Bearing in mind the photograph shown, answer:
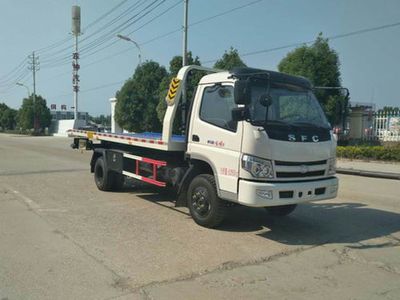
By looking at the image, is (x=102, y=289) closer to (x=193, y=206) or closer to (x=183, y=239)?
(x=183, y=239)

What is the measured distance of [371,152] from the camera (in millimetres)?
21516

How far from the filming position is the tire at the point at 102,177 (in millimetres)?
11133

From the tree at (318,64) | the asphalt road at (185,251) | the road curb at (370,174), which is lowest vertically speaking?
the asphalt road at (185,251)

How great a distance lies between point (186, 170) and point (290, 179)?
2.08m

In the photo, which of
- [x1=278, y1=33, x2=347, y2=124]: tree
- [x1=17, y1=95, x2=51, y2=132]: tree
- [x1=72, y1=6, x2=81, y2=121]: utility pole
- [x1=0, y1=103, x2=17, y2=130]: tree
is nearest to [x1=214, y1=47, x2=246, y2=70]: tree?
[x1=278, y1=33, x2=347, y2=124]: tree

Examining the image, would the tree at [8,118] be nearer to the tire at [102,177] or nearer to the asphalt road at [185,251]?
the tire at [102,177]

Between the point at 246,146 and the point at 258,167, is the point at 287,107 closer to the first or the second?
the point at 246,146

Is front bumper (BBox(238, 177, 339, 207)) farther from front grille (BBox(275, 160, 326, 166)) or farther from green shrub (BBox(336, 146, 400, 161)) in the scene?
green shrub (BBox(336, 146, 400, 161))

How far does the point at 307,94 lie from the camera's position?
309 inches

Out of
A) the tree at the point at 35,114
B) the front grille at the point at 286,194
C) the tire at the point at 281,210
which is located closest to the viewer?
the front grille at the point at 286,194

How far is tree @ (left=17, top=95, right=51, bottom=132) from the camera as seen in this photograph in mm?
73750

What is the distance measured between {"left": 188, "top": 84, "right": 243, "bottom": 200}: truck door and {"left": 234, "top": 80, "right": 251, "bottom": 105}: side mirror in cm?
44

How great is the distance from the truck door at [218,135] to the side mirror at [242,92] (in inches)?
17.2

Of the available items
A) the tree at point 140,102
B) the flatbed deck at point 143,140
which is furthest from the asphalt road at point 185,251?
the tree at point 140,102
